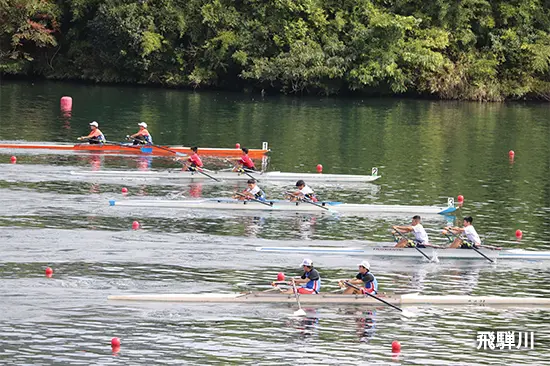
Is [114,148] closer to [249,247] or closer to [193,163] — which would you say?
[193,163]

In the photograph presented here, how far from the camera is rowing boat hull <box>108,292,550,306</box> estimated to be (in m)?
23.2

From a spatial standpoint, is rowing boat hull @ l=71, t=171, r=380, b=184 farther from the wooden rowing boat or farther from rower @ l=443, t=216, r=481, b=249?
rower @ l=443, t=216, r=481, b=249

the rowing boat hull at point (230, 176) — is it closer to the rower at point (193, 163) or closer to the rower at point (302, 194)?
the rower at point (193, 163)

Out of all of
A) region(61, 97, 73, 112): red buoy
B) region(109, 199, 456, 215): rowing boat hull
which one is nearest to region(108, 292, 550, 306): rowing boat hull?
region(109, 199, 456, 215): rowing boat hull

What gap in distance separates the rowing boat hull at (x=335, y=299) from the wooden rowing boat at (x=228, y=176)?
52.0 ft

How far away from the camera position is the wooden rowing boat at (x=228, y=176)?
39031mm

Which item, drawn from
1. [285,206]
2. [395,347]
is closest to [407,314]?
[395,347]

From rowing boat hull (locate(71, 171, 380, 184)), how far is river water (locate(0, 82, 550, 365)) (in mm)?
762

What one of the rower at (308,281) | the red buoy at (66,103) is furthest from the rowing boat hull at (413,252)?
the red buoy at (66,103)

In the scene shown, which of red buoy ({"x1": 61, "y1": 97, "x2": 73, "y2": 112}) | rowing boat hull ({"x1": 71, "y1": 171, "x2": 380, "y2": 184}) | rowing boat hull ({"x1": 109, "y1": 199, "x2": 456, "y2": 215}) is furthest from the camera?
red buoy ({"x1": 61, "y1": 97, "x2": 73, "y2": 112})

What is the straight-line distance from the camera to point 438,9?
71.8m

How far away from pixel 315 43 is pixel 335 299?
4798 centimetres

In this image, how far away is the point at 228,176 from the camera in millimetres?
39688

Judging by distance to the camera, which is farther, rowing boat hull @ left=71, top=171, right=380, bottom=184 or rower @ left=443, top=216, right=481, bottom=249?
rowing boat hull @ left=71, top=171, right=380, bottom=184
